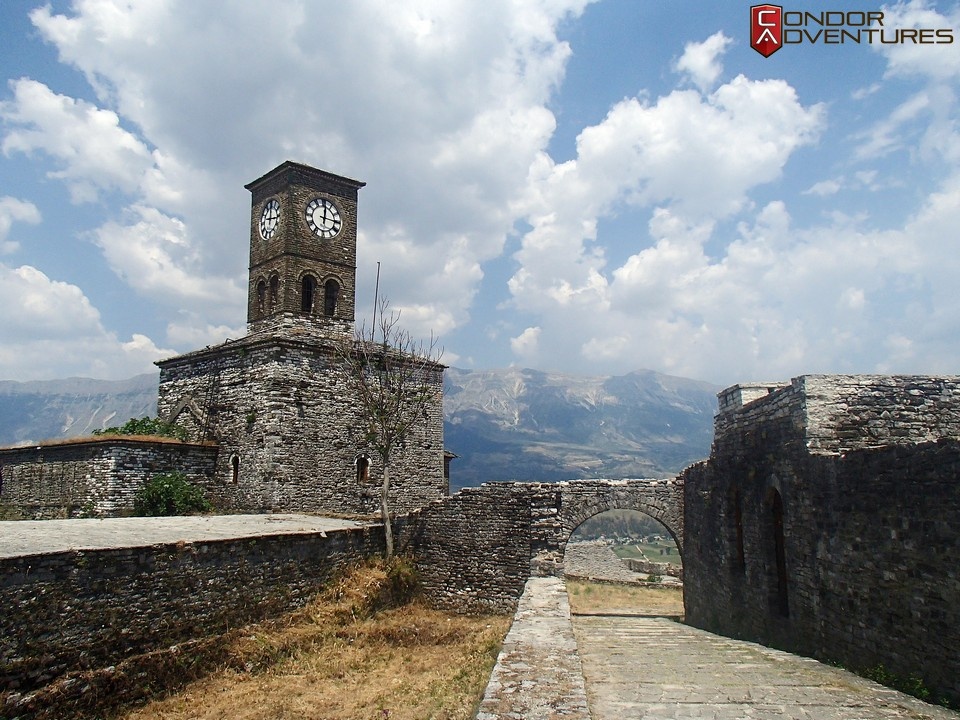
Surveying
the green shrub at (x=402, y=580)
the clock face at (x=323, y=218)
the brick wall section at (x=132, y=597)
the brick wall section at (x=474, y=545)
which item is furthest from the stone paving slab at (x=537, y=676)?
the clock face at (x=323, y=218)

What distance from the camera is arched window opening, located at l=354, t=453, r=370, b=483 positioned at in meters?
25.0

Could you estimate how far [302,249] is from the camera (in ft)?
89.4

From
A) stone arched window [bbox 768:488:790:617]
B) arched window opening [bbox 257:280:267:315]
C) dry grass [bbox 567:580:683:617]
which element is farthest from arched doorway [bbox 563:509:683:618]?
arched window opening [bbox 257:280:267:315]

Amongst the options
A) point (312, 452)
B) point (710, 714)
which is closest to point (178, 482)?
point (312, 452)

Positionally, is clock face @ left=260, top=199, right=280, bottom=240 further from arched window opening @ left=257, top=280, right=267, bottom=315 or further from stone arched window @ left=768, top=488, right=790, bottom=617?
stone arched window @ left=768, top=488, right=790, bottom=617

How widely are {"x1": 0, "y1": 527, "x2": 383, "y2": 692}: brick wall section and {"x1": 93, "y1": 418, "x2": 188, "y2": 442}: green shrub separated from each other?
1225 centimetres

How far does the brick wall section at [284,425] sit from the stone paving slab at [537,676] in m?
14.6

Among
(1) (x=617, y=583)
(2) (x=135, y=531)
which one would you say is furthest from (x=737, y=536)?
(1) (x=617, y=583)

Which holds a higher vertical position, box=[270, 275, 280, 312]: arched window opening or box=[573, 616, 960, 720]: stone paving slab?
box=[270, 275, 280, 312]: arched window opening

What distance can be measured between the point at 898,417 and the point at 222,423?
21265mm

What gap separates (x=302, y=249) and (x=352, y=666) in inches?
700

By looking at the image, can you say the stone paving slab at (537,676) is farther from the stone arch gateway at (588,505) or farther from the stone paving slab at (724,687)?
the stone arch gateway at (588,505)

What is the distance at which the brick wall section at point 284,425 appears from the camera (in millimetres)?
23031

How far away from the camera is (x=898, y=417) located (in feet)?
33.7
